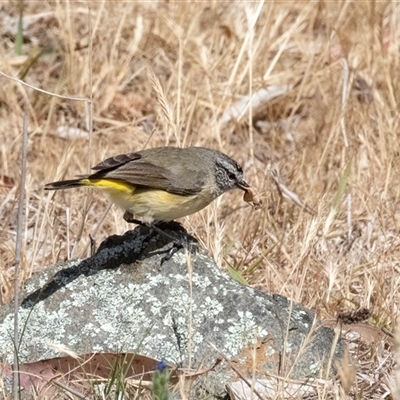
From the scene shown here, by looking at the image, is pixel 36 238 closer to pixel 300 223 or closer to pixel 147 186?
pixel 147 186

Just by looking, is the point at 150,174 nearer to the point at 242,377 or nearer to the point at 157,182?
the point at 157,182

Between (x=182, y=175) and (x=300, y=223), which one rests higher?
(x=182, y=175)

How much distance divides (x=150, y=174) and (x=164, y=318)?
3.11 ft

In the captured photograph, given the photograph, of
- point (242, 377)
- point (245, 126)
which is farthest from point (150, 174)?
point (245, 126)

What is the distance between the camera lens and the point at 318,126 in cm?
620

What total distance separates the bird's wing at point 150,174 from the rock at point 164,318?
0.44 m

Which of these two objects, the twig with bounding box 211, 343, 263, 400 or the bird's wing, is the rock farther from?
the bird's wing

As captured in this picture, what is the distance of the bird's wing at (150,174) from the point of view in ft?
13.2

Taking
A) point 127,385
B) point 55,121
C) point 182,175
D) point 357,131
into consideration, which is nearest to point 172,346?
point 127,385

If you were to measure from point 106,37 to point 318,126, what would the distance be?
73.8 inches

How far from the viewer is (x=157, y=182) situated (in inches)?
165

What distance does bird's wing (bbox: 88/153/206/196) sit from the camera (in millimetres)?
4035

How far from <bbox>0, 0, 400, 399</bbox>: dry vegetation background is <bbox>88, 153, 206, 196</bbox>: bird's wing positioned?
0.23 m

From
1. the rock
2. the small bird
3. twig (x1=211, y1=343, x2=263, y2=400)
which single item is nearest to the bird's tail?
the small bird
